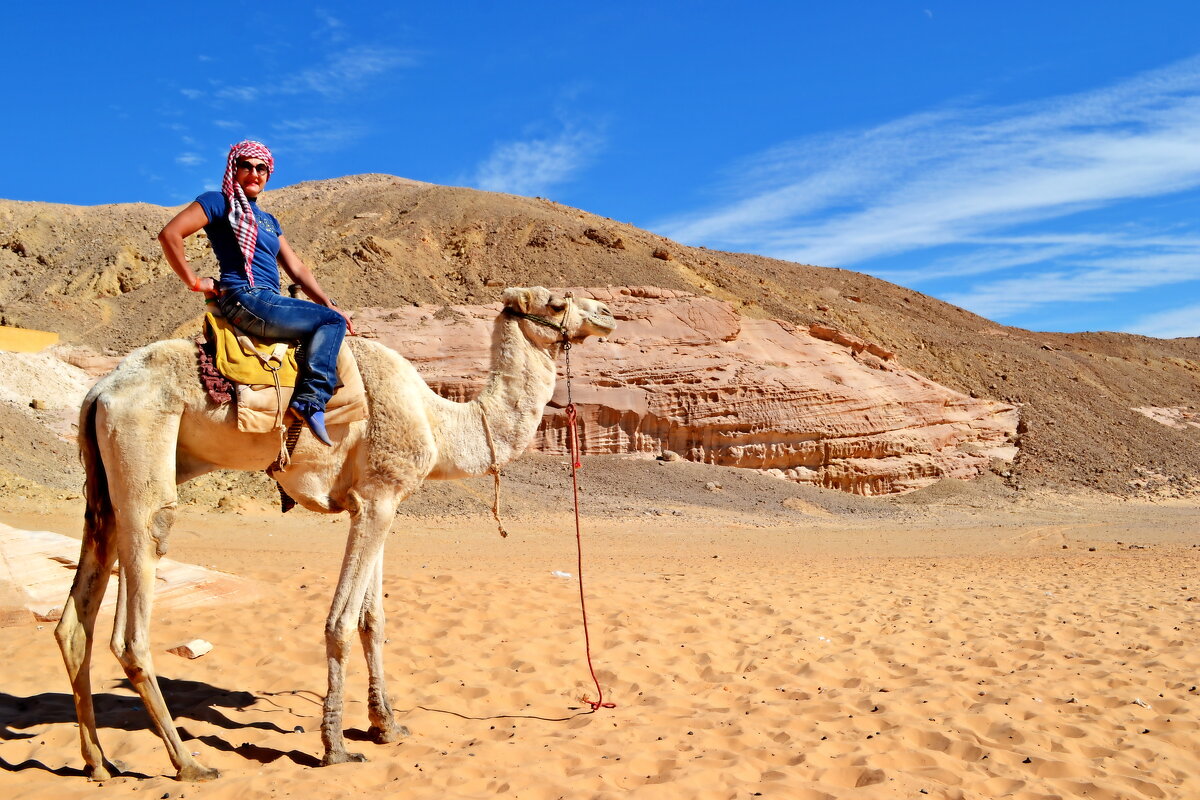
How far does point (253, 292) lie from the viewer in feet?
17.7

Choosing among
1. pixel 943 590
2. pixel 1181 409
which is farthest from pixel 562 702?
pixel 1181 409

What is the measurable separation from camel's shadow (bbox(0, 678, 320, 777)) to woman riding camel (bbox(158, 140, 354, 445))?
2362 mm

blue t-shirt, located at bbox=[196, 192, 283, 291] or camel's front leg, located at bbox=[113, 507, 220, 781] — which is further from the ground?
blue t-shirt, located at bbox=[196, 192, 283, 291]

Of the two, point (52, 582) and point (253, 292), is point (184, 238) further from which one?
point (52, 582)

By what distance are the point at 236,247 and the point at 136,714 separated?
3.67 m

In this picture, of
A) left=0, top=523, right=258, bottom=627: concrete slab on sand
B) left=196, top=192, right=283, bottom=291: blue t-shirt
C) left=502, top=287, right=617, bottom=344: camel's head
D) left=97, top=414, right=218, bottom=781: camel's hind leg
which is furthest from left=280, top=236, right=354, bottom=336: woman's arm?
left=0, top=523, right=258, bottom=627: concrete slab on sand

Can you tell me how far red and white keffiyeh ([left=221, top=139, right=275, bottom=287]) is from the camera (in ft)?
17.6

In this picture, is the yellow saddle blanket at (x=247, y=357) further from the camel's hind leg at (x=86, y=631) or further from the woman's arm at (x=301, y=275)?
the camel's hind leg at (x=86, y=631)

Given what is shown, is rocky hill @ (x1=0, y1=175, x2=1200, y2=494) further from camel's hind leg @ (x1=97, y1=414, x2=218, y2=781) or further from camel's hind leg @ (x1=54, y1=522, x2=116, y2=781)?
camel's hind leg @ (x1=97, y1=414, x2=218, y2=781)

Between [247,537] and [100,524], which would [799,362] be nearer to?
[247,537]

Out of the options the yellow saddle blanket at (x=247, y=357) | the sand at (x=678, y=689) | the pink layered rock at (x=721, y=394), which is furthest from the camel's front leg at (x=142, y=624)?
the pink layered rock at (x=721, y=394)

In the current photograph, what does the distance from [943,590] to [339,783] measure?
9.65 meters

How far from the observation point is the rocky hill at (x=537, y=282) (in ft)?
121

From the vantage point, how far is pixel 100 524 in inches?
214
